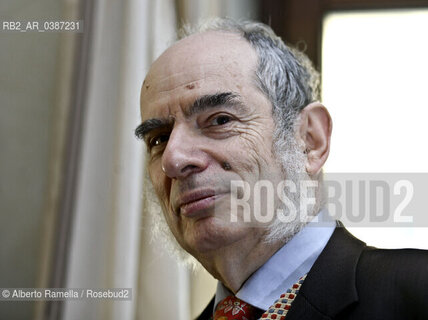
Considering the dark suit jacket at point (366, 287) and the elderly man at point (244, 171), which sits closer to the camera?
the dark suit jacket at point (366, 287)

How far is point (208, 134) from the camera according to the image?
3.92 feet

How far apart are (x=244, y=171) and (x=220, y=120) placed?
0.13 metres

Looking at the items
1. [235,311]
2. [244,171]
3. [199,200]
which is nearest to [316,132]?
[244,171]

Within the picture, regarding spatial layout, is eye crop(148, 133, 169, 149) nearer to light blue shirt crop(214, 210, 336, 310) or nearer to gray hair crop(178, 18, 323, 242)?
gray hair crop(178, 18, 323, 242)

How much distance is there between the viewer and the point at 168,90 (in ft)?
4.10

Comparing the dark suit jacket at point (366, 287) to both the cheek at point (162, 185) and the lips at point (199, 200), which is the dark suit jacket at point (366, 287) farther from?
the cheek at point (162, 185)

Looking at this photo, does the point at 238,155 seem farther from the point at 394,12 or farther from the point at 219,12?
the point at 394,12

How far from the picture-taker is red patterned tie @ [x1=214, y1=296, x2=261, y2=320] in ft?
3.74

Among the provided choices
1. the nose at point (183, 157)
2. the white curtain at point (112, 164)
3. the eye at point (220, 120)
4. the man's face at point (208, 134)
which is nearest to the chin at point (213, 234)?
the man's face at point (208, 134)

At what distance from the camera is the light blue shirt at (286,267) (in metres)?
1.14

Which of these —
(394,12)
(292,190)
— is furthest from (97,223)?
(394,12)

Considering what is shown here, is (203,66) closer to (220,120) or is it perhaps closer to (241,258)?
(220,120)

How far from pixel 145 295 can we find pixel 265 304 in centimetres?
54

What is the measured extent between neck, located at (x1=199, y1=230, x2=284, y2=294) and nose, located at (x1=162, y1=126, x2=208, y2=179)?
0.18 metres
